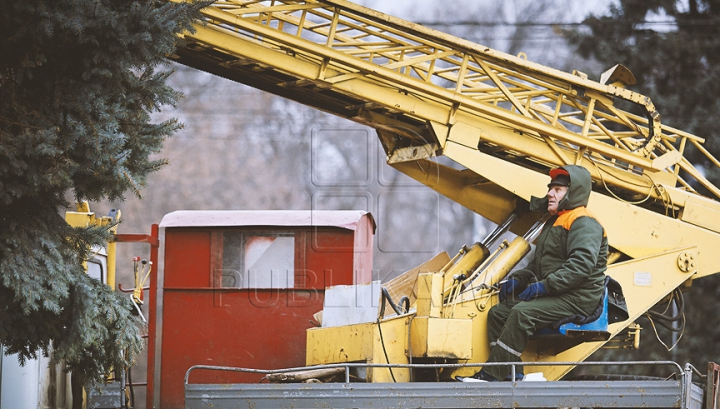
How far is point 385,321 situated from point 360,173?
47.2 ft

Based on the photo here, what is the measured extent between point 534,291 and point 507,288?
38cm

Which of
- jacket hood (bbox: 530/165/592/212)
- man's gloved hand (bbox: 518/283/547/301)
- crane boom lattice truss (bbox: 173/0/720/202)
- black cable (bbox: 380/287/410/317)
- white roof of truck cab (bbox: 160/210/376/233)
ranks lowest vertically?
black cable (bbox: 380/287/410/317)

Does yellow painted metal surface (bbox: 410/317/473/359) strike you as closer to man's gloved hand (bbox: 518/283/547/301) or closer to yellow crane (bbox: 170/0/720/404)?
yellow crane (bbox: 170/0/720/404)

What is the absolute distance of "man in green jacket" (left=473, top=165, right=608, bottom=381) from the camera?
7.81 metres

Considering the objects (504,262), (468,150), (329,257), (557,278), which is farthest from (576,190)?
(329,257)

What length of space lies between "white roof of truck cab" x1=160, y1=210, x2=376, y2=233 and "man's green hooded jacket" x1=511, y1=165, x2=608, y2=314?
2.52 meters

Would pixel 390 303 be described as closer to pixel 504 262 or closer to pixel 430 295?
pixel 430 295

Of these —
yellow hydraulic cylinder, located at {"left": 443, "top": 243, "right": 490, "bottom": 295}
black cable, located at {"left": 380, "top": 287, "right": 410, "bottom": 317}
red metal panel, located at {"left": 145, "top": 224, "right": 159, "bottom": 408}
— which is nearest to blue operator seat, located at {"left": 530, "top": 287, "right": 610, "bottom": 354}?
yellow hydraulic cylinder, located at {"left": 443, "top": 243, "right": 490, "bottom": 295}

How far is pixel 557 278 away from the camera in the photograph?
780 centimetres

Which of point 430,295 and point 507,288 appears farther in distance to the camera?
point 507,288

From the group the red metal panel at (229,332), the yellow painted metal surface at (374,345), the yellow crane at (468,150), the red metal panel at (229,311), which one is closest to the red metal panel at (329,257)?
the red metal panel at (229,311)

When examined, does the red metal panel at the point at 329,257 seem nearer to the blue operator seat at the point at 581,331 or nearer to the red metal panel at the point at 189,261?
the red metal panel at the point at 189,261

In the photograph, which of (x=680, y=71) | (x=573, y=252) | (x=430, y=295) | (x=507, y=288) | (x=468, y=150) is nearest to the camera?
(x=573, y=252)

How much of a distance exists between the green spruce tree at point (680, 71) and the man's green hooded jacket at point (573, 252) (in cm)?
1145
